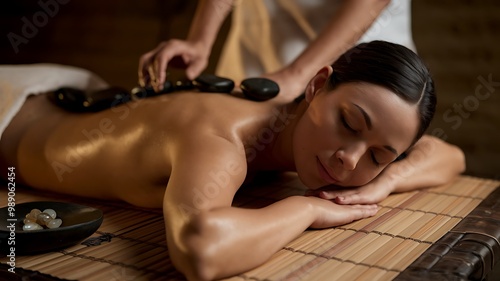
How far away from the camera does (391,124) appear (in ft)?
3.96

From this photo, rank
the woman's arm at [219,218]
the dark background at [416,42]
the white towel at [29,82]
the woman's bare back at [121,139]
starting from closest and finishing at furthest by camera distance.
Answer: the woman's arm at [219,218] → the woman's bare back at [121,139] → the white towel at [29,82] → the dark background at [416,42]

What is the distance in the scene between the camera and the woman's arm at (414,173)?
1.37 m

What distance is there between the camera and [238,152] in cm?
124

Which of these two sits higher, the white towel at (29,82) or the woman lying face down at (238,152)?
the white towel at (29,82)

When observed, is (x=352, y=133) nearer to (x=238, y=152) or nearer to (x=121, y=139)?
(x=238, y=152)

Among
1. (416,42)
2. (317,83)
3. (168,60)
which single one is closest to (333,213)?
(317,83)

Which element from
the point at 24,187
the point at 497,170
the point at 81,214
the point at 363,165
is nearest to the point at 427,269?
the point at 363,165

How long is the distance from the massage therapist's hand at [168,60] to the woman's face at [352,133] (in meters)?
0.45

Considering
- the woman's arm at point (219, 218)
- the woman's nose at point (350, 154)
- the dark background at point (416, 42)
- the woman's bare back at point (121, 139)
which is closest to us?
the woman's arm at point (219, 218)

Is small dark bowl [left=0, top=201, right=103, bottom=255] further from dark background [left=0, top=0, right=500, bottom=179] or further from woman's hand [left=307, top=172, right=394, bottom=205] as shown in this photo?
dark background [left=0, top=0, right=500, bottom=179]

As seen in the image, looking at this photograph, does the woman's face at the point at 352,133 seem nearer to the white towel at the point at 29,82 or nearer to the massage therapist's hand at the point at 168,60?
the massage therapist's hand at the point at 168,60

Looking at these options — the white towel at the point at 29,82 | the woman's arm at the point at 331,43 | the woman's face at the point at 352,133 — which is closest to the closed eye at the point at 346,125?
the woman's face at the point at 352,133

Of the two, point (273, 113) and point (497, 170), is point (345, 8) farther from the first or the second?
point (497, 170)

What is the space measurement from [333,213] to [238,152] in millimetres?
242
